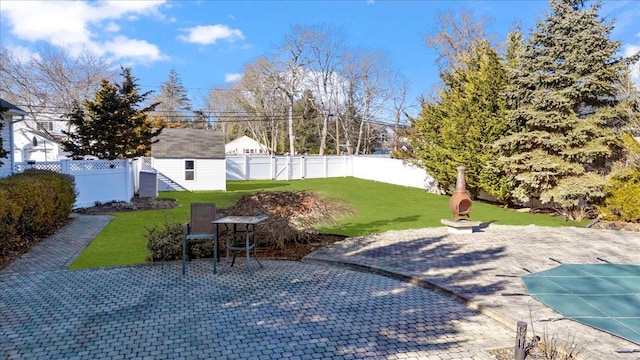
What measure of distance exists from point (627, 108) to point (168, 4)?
669 inches

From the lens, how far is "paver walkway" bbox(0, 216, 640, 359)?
360cm

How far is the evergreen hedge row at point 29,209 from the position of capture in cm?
675

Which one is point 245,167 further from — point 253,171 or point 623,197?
point 623,197

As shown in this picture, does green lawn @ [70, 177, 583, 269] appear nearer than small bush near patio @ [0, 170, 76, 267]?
No

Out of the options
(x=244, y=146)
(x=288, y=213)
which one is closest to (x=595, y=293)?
(x=288, y=213)

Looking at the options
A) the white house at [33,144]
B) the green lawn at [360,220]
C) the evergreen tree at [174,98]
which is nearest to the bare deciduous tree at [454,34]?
the green lawn at [360,220]

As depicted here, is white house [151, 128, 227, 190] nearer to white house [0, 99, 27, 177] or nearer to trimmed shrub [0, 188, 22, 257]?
white house [0, 99, 27, 177]

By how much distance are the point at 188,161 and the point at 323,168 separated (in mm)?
11357

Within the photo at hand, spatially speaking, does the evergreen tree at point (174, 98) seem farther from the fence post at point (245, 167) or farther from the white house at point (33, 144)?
the fence post at point (245, 167)

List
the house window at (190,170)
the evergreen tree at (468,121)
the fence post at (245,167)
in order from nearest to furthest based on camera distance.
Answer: the evergreen tree at (468,121), the house window at (190,170), the fence post at (245,167)

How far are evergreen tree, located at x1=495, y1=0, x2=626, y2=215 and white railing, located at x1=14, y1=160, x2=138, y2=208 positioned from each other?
13.7 meters

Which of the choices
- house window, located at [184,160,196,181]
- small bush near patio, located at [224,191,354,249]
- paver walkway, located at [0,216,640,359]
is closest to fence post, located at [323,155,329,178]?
house window, located at [184,160,196,181]

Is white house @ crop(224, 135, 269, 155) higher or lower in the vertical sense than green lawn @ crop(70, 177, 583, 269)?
higher

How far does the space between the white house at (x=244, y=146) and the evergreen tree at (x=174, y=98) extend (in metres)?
6.13
